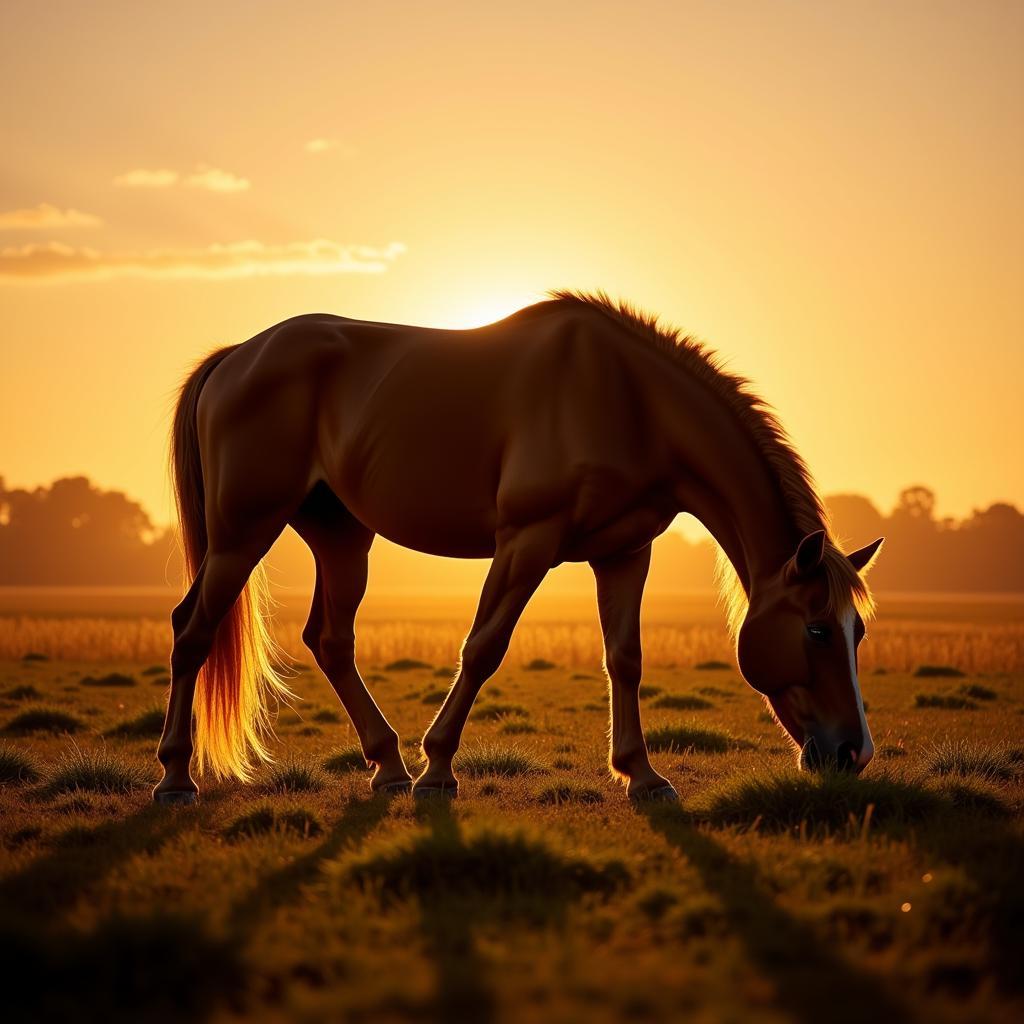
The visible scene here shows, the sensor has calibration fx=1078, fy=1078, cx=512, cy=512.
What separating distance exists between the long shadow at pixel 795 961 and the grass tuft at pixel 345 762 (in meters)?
4.43

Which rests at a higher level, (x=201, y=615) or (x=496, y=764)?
(x=201, y=615)

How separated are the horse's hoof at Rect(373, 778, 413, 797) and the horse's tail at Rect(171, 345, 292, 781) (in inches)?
38.3

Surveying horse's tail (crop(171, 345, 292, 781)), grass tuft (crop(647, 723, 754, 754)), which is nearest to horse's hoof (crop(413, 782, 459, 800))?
horse's tail (crop(171, 345, 292, 781))

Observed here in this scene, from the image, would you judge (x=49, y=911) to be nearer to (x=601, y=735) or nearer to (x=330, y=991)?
(x=330, y=991)

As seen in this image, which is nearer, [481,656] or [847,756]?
[847,756]

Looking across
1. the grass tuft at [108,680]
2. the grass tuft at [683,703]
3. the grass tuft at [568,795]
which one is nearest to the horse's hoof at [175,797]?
the grass tuft at [568,795]

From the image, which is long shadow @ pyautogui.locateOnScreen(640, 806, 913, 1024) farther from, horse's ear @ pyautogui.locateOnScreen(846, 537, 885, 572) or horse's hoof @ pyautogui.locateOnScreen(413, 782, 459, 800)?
horse's ear @ pyautogui.locateOnScreen(846, 537, 885, 572)

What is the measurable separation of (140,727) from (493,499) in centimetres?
623

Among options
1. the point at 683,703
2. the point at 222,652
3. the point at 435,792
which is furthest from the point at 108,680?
the point at 435,792

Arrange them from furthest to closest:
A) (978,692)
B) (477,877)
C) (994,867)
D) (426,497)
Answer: (978,692)
(426,497)
(994,867)
(477,877)

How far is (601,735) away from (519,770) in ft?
11.3

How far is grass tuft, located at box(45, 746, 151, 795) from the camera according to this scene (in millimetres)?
7465

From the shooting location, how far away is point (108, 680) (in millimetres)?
18984

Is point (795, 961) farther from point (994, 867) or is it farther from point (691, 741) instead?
point (691, 741)
